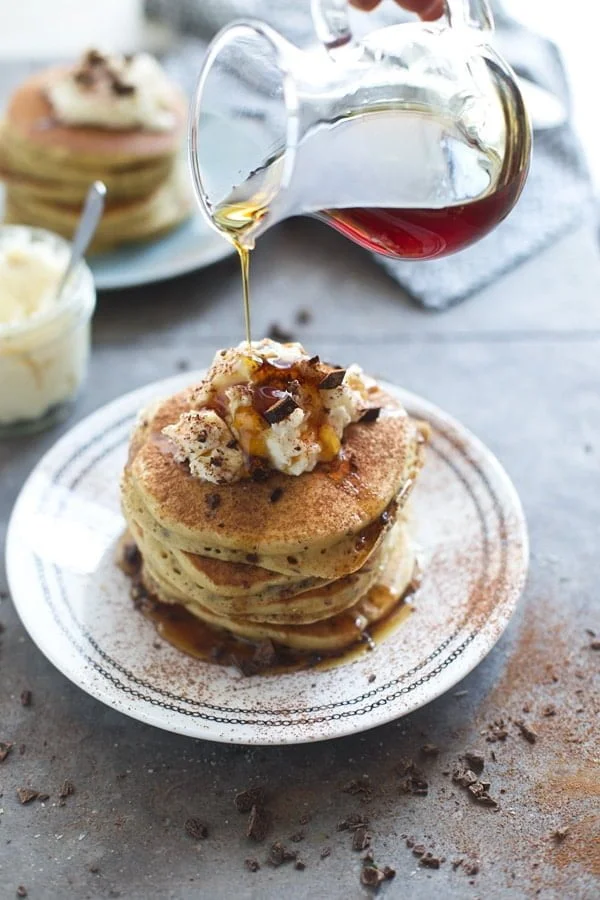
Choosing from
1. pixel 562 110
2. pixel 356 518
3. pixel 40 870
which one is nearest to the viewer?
pixel 40 870

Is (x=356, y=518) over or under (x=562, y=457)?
over

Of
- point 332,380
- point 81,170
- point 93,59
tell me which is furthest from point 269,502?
point 93,59

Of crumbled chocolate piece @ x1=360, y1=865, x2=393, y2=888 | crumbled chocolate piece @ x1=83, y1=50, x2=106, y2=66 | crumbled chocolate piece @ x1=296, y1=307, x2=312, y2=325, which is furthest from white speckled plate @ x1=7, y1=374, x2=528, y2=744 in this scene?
crumbled chocolate piece @ x1=83, y1=50, x2=106, y2=66

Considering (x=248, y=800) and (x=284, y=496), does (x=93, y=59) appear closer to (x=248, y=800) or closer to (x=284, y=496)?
→ (x=284, y=496)

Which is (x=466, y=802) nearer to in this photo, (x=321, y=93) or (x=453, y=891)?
(x=453, y=891)

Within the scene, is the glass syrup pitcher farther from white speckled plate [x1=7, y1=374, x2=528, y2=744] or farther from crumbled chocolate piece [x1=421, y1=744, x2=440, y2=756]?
crumbled chocolate piece [x1=421, y1=744, x2=440, y2=756]

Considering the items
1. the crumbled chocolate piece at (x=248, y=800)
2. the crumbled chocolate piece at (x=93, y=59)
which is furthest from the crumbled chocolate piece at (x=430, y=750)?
the crumbled chocolate piece at (x=93, y=59)

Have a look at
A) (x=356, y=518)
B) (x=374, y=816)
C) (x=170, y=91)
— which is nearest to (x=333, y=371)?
(x=356, y=518)
